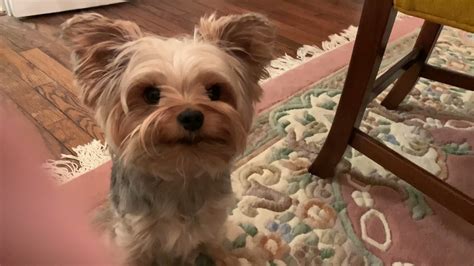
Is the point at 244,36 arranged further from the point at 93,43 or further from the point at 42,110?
the point at 42,110

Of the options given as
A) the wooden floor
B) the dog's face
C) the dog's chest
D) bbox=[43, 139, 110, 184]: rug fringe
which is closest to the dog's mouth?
the dog's face

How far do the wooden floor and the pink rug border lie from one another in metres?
0.15

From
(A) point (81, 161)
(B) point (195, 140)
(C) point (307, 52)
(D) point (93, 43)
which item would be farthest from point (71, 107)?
(C) point (307, 52)

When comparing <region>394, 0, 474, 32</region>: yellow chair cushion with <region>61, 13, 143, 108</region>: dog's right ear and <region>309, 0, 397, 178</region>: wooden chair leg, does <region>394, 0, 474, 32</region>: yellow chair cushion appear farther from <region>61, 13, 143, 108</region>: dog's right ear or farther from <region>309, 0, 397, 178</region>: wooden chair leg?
<region>61, 13, 143, 108</region>: dog's right ear

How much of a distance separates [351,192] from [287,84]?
1.81 ft

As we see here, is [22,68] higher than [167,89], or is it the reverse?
[167,89]

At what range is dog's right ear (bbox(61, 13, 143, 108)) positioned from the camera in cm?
85

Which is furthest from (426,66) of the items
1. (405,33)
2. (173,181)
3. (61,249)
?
(61,249)

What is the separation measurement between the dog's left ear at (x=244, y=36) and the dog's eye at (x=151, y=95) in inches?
6.5

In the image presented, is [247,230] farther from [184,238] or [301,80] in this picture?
[301,80]

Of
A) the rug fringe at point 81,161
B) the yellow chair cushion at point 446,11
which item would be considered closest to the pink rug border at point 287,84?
the rug fringe at point 81,161

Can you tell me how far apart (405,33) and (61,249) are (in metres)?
2.12

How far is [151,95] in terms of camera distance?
863 millimetres

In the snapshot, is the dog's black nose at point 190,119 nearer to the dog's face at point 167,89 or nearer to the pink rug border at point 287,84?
the dog's face at point 167,89
